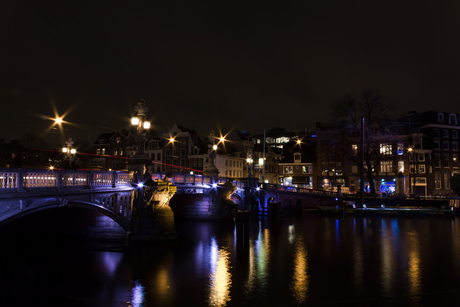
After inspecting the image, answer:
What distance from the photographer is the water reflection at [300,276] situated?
15.2 meters

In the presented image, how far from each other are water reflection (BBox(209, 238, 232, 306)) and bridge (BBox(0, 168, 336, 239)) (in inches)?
242

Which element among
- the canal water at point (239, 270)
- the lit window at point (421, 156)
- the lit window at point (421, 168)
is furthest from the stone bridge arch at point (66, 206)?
the lit window at point (421, 156)

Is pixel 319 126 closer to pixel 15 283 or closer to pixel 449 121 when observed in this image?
pixel 449 121

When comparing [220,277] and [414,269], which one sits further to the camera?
[414,269]

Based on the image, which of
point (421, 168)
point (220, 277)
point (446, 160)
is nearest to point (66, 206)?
point (220, 277)

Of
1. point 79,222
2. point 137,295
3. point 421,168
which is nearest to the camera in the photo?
point 137,295

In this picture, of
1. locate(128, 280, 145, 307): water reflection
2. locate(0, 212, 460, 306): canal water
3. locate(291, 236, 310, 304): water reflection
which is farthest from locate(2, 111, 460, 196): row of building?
locate(128, 280, 145, 307): water reflection

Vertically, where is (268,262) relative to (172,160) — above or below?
below

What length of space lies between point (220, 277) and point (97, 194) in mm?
8188

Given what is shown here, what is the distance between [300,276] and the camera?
1827 centimetres

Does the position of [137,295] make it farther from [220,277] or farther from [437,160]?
[437,160]

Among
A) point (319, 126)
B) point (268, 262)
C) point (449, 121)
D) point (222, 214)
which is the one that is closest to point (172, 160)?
point (319, 126)

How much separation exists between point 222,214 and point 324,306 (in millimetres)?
27672

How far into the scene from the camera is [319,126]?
7688cm
